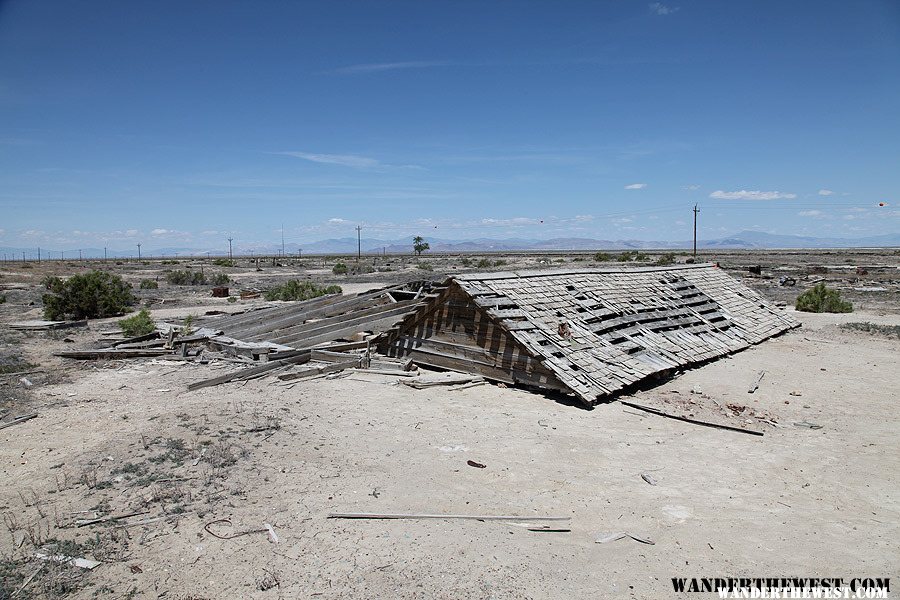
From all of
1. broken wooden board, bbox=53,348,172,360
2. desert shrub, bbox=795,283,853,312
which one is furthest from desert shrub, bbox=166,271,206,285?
desert shrub, bbox=795,283,853,312

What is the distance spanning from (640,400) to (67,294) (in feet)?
70.1

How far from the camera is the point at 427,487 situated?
6.40 metres

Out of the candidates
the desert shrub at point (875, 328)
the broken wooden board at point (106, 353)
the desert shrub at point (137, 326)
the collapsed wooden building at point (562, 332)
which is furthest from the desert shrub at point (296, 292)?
the desert shrub at point (875, 328)

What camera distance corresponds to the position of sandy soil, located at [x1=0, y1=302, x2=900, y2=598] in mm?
4754

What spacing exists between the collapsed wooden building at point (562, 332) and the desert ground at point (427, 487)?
55 cm

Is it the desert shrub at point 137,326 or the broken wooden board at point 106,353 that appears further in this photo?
the desert shrub at point 137,326

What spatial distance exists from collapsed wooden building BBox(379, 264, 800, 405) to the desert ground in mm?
554

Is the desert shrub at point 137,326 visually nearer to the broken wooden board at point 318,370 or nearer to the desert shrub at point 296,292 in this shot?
the broken wooden board at point 318,370

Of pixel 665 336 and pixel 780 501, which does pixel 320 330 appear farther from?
pixel 780 501

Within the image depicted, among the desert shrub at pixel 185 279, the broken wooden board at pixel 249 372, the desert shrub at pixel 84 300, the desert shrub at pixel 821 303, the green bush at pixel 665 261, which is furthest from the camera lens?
the green bush at pixel 665 261

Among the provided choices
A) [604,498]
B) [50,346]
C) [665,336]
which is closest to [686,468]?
[604,498]

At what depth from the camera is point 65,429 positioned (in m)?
8.31

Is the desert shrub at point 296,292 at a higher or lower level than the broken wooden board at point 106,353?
higher

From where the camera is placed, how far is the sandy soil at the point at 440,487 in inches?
187
